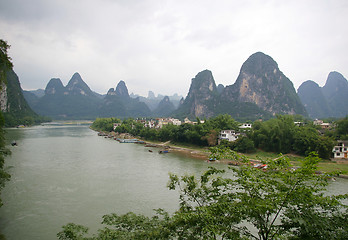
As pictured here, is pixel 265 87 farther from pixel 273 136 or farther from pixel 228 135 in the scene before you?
pixel 273 136

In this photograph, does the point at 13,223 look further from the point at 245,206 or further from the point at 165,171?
the point at 165,171

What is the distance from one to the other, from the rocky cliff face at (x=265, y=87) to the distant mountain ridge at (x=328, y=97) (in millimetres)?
25720

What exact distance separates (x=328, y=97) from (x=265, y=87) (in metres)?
54.0

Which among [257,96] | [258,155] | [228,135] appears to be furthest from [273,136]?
[257,96]

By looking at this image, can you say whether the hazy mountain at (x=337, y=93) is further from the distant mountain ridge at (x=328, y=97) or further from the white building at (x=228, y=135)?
the white building at (x=228, y=135)

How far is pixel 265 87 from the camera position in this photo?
76.7m

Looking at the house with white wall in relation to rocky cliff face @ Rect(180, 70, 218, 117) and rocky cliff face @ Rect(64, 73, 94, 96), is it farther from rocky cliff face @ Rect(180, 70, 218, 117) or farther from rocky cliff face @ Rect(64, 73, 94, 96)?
rocky cliff face @ Rect(64, 73, 94, 96)

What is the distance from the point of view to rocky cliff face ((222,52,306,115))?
75.0 m

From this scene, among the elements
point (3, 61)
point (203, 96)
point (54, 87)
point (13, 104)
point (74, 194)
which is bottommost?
point (74, 194)

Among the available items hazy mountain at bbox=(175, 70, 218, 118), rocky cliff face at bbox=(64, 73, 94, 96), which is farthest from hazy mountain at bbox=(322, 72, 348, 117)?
rocky cliff face at bbox=(64, 73, 94, 96)

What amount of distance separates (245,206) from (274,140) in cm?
2288

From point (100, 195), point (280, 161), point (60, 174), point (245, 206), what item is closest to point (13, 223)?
point (100, 195)

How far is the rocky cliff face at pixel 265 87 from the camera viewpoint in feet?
246

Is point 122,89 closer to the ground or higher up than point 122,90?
higher up
